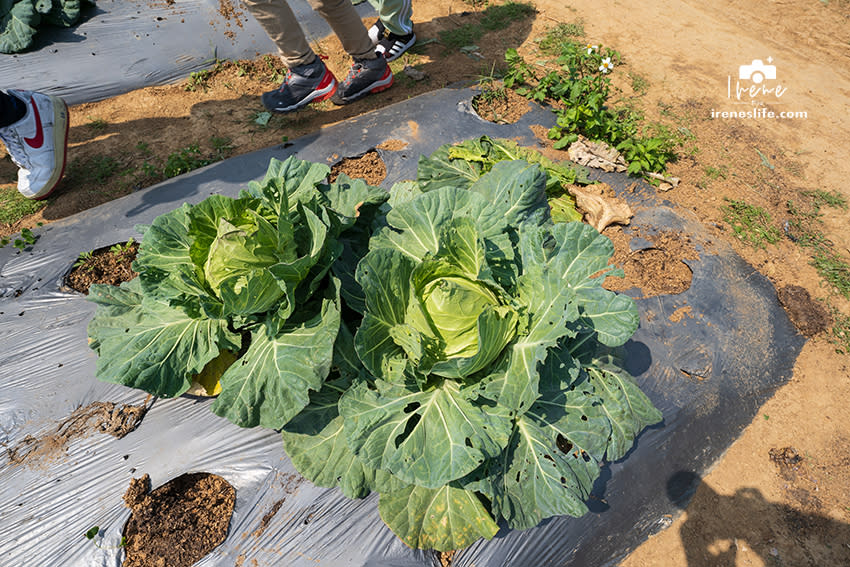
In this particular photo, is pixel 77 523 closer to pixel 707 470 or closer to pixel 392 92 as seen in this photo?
pixel 707 470

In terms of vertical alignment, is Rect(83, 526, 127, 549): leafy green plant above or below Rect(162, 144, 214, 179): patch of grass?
below

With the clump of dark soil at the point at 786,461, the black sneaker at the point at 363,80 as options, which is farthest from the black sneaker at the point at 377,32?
the clump of dark soil at the point at 786,461

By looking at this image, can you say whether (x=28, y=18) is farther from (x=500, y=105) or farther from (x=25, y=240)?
(x=500, y=105)

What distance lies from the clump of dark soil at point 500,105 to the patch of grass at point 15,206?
4727 mm

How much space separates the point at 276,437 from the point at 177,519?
0.66 metres

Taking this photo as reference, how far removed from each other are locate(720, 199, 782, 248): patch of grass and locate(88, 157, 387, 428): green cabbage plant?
12.8 feet

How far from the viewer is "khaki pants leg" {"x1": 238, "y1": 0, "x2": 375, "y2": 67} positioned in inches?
181

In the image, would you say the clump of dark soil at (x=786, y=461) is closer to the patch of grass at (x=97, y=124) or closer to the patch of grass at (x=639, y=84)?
the patch of grass at (x=639, y=84)

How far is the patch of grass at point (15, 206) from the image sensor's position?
15.1ft

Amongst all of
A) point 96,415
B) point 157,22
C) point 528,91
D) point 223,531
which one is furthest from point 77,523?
point 157,22

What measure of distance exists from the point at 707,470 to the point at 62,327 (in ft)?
15.3

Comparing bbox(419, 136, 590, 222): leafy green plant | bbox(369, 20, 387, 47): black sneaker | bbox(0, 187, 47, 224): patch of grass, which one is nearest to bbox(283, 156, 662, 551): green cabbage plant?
bbox(419, 136, 590, 222): leafy green plant

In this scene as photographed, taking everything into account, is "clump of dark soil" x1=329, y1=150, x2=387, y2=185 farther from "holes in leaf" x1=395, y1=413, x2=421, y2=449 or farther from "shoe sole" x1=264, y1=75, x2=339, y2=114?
"holes in leaf" x1=395, y1=413, x2=421, y2=449

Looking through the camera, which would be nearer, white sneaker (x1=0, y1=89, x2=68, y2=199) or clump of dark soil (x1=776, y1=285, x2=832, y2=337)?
clump of dark soil (x1=776, y1=285, x2=832, y2=337)
